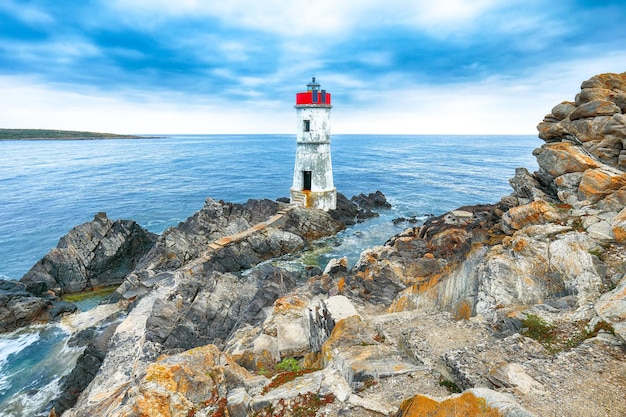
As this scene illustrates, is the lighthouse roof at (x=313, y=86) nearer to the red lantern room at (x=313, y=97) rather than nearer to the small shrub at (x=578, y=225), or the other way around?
the red lantern room at (x=313, y=97)

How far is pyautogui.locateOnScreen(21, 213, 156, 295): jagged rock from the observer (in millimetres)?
25938

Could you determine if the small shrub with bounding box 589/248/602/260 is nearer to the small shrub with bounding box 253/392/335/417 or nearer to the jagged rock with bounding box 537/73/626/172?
the small shrub with bounding box 253/392/335/417

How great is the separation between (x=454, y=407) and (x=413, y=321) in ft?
18.5

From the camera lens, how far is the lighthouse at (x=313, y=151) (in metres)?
33.8

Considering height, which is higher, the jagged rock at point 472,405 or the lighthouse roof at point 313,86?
the lighthouse roof at point 313,86

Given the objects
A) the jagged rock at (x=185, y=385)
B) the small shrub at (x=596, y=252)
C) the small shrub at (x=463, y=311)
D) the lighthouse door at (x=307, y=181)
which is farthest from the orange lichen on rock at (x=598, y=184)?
the lighthouse door at (x=307, y=181)

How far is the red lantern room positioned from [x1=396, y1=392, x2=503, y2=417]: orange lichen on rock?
31.3 metres

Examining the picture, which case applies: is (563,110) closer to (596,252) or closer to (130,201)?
(596,252)

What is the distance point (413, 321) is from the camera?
10.2m

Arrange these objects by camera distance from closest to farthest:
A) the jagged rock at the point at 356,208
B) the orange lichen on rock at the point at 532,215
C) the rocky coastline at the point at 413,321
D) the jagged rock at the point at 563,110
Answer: the rocky coastline at the point at 413,321
the orange lichen on rock at the point at 532,215
the jagged rock at the point at 563,110
the jagged rock at the point at 356,208

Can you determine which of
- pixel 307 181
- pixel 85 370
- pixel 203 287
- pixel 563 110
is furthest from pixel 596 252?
pixel 307 181

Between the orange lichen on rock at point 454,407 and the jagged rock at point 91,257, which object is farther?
the jagged rock at point 91,257

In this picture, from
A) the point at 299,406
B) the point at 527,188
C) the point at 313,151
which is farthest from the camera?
the point at 313,151

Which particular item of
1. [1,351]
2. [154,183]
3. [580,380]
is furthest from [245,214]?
[154,183]
